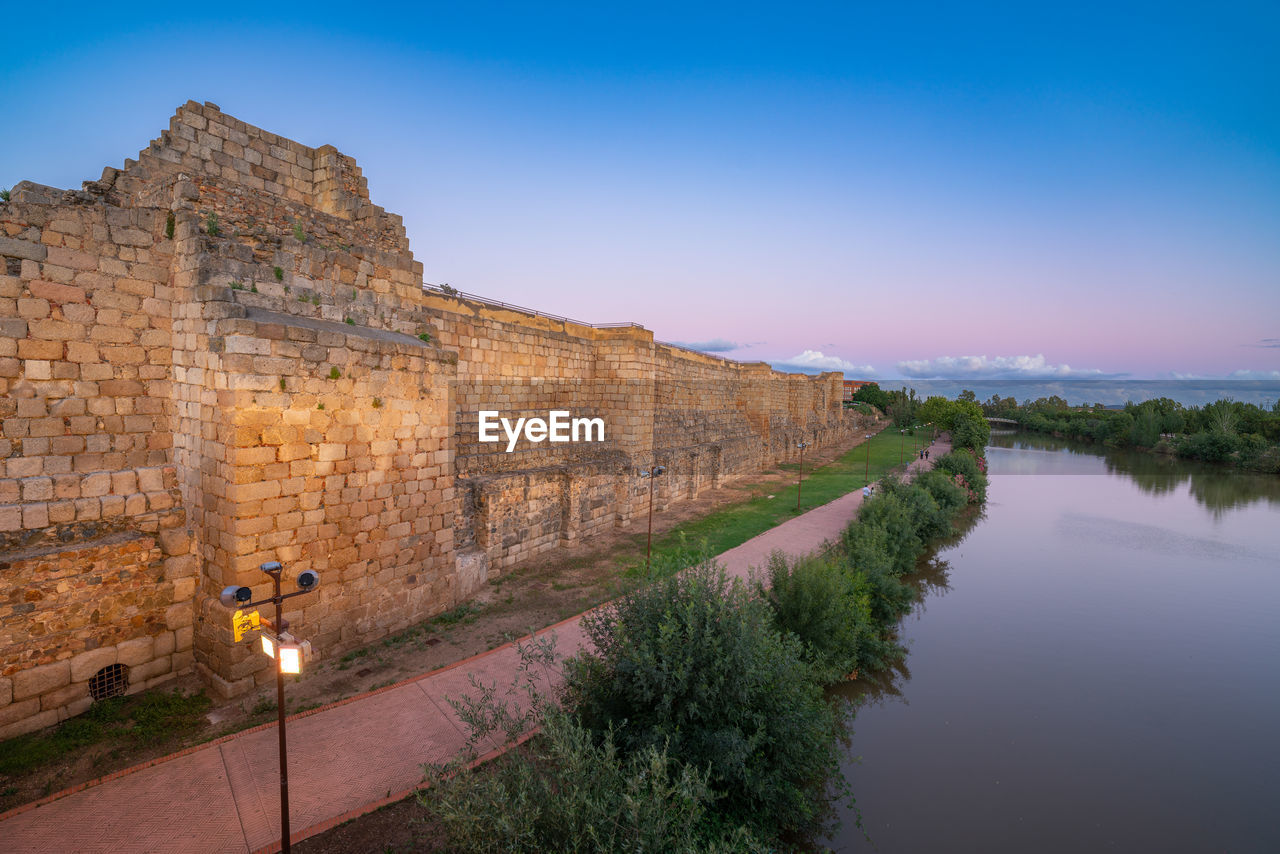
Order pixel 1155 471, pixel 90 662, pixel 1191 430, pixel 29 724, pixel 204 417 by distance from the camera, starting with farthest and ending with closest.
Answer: pixel 1191 430, pixel 1155 471, pixel 204 417, pixel 90 662, pixel 29 724

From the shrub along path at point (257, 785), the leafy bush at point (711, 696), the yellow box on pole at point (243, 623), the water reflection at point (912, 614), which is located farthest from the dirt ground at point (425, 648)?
the water reflection at point (912, 614)

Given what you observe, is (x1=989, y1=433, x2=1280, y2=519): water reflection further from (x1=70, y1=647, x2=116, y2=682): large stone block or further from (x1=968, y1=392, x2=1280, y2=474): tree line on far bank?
(x1=70, y1=647, x2=116, y2=682): large stone block

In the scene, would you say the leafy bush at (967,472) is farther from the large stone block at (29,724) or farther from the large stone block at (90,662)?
the large stone block at (29,724)

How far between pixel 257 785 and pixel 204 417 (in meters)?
3.83

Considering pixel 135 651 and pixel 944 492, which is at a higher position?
pixel 135 651

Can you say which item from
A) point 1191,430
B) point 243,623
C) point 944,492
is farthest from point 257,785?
point 1191,430

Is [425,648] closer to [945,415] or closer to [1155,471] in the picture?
[945,415]

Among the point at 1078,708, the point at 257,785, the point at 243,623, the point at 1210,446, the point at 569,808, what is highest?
the point at 243,623

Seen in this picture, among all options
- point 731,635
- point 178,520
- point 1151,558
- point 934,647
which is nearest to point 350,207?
point 178,520

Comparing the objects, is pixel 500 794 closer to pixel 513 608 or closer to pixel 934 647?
pixel 513 608

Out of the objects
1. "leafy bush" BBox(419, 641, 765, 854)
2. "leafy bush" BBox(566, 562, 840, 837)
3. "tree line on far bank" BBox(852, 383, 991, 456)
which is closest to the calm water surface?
"leafy bush" BBox(566, 562, 840, 837)

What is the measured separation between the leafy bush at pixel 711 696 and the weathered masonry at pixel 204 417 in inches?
148

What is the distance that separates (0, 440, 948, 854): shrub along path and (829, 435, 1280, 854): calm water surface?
4.64m

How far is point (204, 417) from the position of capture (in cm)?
586
